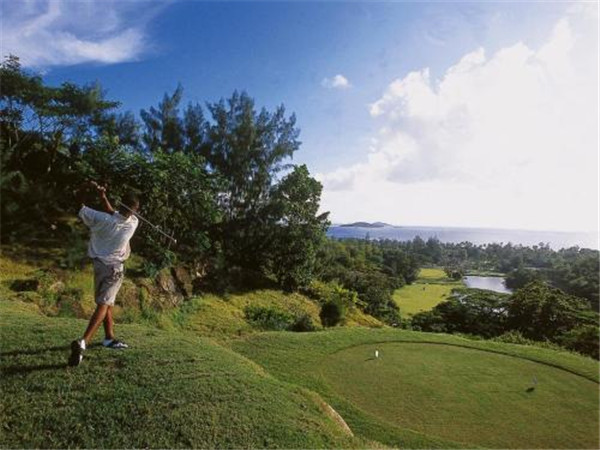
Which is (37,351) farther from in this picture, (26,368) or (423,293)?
(423,293)

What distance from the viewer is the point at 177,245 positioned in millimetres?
20406

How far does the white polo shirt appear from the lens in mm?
4623

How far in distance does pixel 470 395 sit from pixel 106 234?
7.06 metres

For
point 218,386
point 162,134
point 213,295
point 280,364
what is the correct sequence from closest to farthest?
point 218,386 < point 280,364 < point 213,295 < point 162,134

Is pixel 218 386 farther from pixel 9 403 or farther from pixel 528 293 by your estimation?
pixel 528 293

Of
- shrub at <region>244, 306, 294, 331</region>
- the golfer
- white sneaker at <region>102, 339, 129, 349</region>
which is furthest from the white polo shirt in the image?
shrub at <region>244, 306, 294, 331</region>

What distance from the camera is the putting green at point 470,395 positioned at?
621 centimetres

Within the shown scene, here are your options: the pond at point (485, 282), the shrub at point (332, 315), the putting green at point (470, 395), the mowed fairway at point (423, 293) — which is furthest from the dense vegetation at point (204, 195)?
the pond at point (485, 282)

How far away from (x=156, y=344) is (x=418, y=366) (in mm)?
5982

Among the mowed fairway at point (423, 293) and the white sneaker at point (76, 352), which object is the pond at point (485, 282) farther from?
the white sneaker at point (76, 352)

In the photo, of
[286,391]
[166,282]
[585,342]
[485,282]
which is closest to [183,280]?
[166,282]

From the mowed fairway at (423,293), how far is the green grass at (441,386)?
38779 mm

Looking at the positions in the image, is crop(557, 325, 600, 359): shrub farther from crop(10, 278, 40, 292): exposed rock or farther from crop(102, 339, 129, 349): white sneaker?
crop(10, 278, 40, 292): exposed rock

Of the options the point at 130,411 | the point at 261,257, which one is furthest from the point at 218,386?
the point at 261,257
